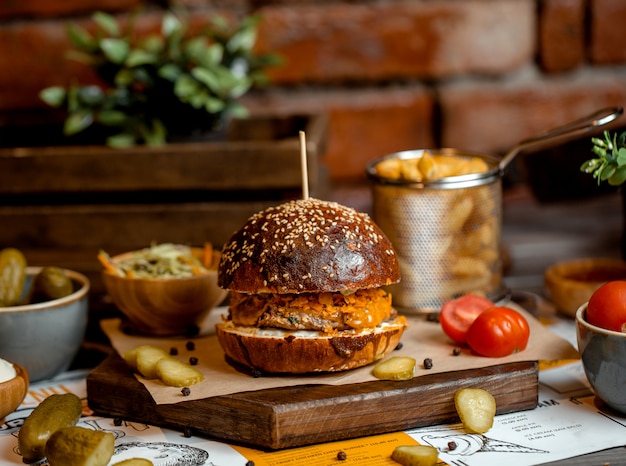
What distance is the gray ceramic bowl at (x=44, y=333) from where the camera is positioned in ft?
Result: 5.23

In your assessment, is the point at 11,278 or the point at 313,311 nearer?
the point at 313,311

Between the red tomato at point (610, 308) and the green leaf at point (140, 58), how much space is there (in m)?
1.27

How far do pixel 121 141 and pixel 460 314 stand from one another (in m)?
0.98

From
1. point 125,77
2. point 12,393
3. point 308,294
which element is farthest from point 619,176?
point 125,77

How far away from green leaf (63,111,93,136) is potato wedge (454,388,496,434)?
1252mm

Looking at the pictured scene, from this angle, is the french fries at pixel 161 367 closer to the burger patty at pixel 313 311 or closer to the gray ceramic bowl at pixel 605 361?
the burger patty at pixel 313 311

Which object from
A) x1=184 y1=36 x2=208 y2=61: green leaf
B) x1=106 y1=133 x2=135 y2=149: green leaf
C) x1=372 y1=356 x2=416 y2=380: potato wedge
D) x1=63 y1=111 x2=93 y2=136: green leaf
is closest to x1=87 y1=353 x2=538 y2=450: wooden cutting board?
x1=372 y1=356 x2=416 y2=380: potato wedge

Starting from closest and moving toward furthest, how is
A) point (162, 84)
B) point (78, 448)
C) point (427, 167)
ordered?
1. point (78, 448)
2. point (427, 167)
3. point (162, 84)

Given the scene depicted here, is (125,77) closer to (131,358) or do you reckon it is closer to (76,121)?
(76,121)

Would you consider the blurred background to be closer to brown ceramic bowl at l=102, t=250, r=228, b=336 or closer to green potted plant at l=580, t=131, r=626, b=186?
brown ceramic bowl at l=102, t=250, r=228, b=336

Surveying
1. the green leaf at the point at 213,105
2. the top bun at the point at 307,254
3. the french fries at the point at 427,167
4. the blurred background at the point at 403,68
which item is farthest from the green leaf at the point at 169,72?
the top bun at the point at 307,254

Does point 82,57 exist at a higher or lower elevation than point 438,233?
higher

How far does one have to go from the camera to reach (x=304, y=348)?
4.67 feet

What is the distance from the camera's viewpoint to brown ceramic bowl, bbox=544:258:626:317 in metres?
1.89
